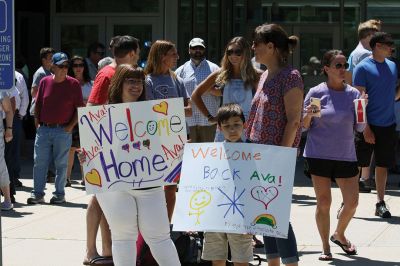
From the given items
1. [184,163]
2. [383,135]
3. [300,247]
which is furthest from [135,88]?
[383,135]

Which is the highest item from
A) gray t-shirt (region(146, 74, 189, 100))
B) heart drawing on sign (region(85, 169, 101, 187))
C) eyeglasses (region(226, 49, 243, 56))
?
eyeglasses (region(226, 49, 243, 56))

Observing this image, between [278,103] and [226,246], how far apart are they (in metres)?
1.03

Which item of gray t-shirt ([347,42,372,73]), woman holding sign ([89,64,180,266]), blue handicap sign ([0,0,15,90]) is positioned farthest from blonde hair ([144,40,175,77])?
gray t-shirt ([347,42,372,73])

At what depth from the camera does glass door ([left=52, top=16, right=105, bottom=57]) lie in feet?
64.9

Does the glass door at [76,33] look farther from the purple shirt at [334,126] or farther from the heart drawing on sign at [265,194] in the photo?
the heart drawing on sign at [265,194]

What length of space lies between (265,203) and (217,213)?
315 mm

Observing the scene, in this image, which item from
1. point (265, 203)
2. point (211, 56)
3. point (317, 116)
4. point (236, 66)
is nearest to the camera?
point (265, 203)

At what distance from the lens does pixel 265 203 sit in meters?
6.12

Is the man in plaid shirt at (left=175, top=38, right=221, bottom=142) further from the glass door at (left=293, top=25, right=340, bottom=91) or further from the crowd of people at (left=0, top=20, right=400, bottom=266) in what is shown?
the glass door at (left=293, top=25, right=340, bottom=91)

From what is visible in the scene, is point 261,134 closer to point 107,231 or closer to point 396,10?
point 107,231

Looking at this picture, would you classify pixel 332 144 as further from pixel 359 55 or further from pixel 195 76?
pixel 359 55

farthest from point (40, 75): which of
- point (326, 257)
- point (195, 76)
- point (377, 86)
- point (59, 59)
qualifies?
point (326, 257)

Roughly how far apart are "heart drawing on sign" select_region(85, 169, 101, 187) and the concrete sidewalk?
1.75 meters

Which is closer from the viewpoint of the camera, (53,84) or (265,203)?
(265,203)
